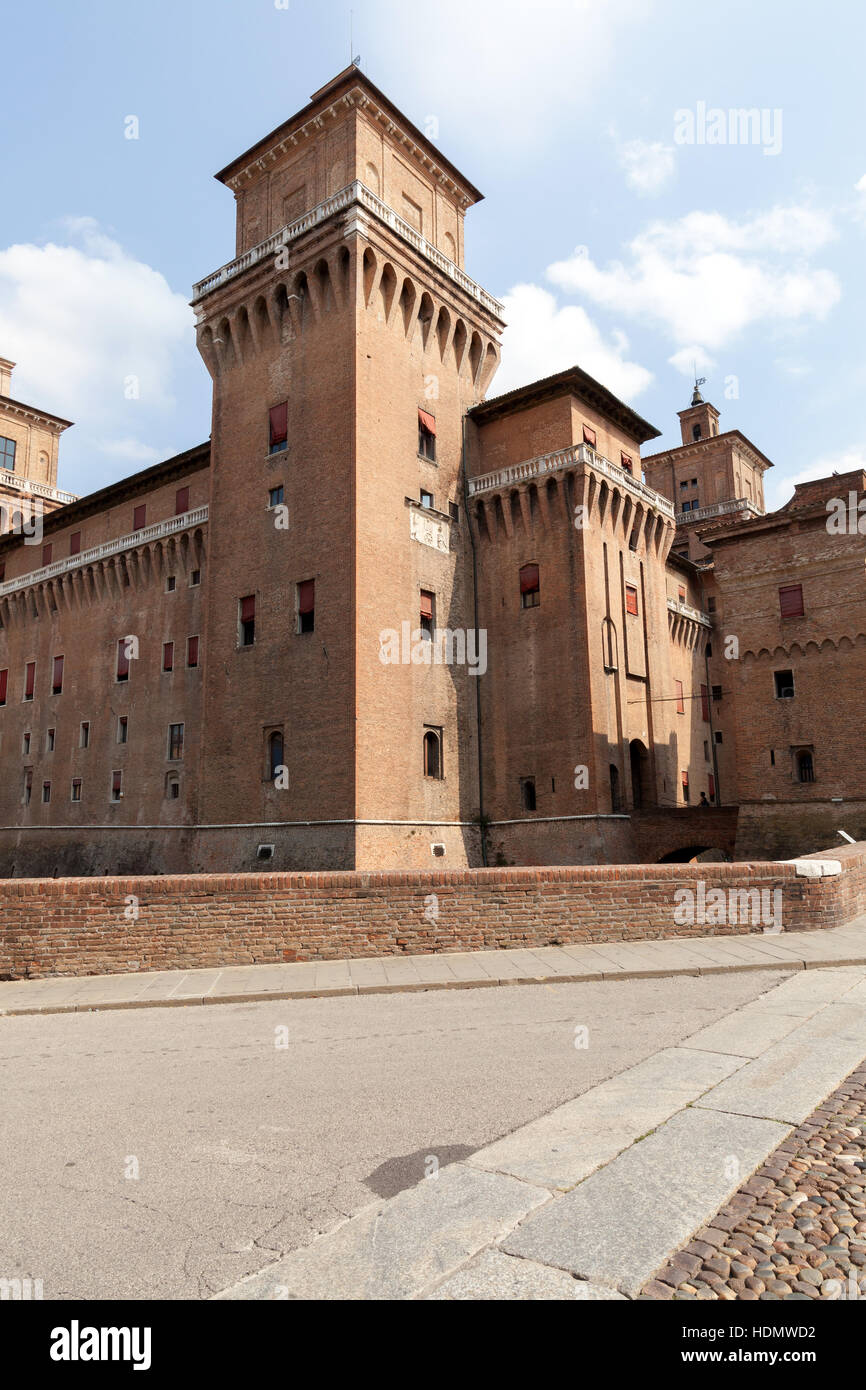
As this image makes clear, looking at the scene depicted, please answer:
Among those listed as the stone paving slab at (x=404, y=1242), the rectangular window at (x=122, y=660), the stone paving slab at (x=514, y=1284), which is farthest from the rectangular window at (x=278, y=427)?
the stone paving slab at (x=514, y=1284)

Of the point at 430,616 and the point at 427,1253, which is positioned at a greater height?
the point at 430,616

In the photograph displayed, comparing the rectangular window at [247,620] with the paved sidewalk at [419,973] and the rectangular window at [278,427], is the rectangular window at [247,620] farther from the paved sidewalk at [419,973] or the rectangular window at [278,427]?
the paved sidewalk at [419,973]

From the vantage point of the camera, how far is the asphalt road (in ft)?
14.2

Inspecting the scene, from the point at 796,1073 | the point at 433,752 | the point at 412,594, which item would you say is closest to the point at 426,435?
the point at 412,594

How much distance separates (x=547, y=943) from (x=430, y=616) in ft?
64.9

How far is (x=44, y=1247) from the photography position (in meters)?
4.24

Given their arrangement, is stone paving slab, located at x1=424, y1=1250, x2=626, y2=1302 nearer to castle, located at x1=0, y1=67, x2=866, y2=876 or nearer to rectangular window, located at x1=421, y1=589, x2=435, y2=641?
castle, located at x1=0, y1=67, x2=866, y2=876

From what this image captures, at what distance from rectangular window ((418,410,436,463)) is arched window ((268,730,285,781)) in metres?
12.4

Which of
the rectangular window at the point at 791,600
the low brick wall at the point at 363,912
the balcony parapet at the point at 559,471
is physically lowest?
the low brick wall at the point at 363,912

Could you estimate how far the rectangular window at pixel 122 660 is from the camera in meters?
40.9

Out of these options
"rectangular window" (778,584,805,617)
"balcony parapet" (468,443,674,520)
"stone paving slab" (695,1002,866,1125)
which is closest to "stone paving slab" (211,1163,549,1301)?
"stone paving slab" (695,1002,866,1125)

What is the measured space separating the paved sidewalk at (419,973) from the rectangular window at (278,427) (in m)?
24.5
